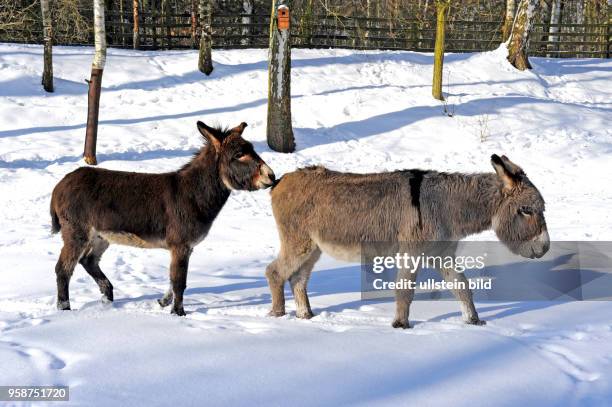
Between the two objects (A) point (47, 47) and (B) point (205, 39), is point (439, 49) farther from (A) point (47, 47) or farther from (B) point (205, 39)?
(A) point (47, 47)

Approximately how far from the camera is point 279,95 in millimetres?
16062

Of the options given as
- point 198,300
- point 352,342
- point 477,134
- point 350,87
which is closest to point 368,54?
point 350,87

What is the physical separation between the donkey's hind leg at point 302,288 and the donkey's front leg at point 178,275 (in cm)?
107

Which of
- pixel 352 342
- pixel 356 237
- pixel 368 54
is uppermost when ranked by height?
pixel 368 54

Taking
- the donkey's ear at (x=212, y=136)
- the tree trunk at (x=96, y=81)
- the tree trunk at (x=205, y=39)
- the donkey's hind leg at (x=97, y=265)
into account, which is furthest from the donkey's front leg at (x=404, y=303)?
the tree trunk at (x=205, y=39)

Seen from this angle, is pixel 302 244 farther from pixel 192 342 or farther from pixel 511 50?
pixel 511 50

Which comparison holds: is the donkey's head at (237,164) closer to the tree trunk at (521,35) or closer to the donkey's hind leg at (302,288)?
the donkey's hind leg at (302,288)

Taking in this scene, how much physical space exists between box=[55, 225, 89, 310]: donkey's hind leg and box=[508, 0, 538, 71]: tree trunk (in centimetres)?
1983

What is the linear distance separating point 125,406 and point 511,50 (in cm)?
2289

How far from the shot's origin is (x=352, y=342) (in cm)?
542

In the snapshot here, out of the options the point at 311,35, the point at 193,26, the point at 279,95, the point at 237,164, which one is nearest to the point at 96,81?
the point at 279,95

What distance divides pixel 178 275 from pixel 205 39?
1508cm

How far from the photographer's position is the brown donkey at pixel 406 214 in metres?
6.58

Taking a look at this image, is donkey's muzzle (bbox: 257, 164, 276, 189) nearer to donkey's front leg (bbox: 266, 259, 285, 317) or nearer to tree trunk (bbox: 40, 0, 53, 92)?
donkey's front leg (bbox: 266, 259, 285, 317)
